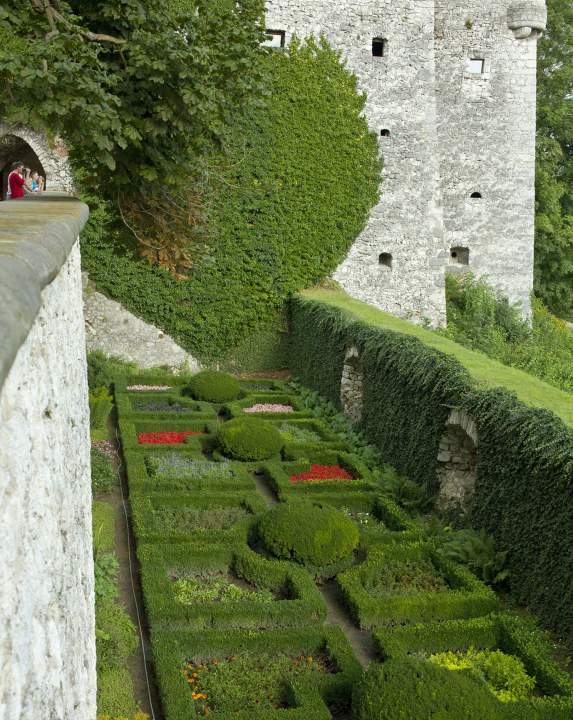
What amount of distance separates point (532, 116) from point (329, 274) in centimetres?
709

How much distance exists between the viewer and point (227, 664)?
5.30 m

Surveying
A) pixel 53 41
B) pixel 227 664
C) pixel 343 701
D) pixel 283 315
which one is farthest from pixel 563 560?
pixel 283 315

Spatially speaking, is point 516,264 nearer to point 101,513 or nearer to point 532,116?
point 532,116

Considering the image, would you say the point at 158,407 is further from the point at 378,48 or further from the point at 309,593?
the point at 378,48

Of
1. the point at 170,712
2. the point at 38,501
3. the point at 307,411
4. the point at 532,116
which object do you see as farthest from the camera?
the point at 532,116

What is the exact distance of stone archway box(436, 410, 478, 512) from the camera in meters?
7.91

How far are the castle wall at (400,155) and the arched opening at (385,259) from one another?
0.39 ft

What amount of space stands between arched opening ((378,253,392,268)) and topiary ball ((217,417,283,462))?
751cm

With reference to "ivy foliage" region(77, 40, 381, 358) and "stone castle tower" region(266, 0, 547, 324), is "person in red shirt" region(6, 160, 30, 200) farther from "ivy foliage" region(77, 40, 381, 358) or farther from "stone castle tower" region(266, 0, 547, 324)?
"stone castle tower" region(266, 0, 547, 324)

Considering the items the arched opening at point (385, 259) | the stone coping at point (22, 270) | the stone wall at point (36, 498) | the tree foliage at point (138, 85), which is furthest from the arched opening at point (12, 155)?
the stone wall at point (36, 498)

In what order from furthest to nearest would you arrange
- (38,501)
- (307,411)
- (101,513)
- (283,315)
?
1. (283,315)
2. (307,411)
3. (101,513)
4. (38,501)

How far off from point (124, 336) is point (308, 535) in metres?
8.59

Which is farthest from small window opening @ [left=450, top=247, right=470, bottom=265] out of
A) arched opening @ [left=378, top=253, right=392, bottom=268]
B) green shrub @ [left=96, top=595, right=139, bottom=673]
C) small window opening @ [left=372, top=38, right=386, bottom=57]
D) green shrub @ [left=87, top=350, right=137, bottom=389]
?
green shrub @ [left=96, top=595, right=139, bottom=673]

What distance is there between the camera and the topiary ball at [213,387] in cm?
1253
